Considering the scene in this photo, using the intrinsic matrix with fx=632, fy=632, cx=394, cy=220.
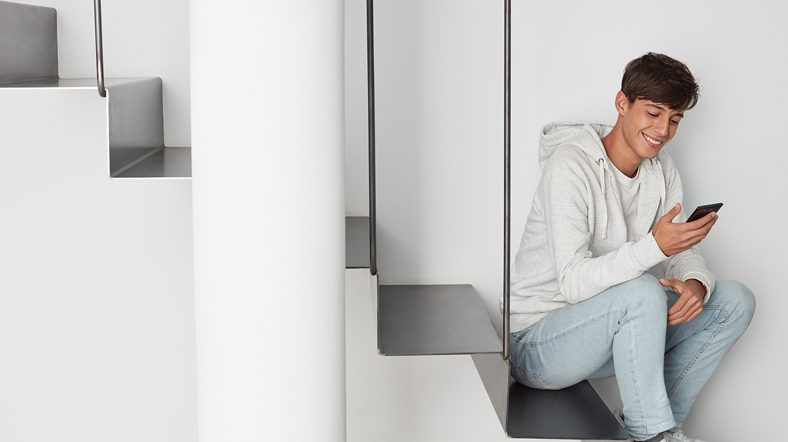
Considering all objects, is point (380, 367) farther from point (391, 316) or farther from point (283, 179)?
point (283, 179)

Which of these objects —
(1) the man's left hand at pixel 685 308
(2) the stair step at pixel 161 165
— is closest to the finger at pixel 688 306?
(1) the man's left hand at pixel 685 308

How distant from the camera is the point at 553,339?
5.21 ft

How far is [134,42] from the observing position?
1879 mm

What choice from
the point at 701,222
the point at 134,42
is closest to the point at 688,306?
the point at 701,222

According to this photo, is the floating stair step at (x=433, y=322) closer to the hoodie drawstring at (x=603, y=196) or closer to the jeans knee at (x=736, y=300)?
the hoodie drawstring at (x=603, y=196)

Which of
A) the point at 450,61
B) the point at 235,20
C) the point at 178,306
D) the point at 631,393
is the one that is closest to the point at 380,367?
the point at 178,306

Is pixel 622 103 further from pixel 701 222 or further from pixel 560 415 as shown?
pixel 560 415

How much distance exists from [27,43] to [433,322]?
1291mm

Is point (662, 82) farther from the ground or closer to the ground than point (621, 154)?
farther from the ground

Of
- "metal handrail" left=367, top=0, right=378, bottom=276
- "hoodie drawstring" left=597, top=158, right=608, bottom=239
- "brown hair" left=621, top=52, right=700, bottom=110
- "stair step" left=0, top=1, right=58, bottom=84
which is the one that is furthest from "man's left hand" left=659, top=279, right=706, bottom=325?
"stair step" left=0, top=1, right=58, bottom=84

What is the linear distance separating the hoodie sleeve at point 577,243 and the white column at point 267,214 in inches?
23.8

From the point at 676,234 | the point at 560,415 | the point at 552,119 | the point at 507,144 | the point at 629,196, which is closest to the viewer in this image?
the point at 507,144

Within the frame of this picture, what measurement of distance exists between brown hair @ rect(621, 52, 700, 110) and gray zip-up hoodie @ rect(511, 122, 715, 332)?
0.17 metres

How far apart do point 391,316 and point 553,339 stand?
435mm
